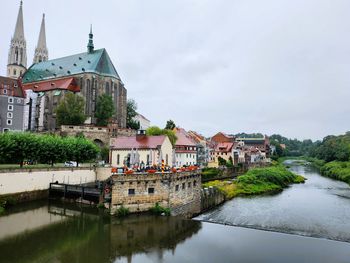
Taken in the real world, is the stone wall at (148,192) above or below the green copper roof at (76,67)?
below

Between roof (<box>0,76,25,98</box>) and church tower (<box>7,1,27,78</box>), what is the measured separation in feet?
119

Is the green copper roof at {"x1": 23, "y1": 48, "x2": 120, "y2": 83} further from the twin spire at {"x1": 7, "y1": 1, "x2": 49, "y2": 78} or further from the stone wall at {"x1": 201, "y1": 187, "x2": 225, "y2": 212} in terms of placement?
the stone wall at {"x1": 201, "y1": 187, "x2": 225, "y2": 212}

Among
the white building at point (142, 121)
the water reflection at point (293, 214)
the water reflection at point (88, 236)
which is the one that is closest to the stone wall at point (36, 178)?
the water reflection at point (88, 236)

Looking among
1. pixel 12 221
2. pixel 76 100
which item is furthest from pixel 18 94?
pixel 12 221

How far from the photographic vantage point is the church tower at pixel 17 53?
108875mm

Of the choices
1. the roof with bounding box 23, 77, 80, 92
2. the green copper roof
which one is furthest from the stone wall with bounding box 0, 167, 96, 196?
the green copper roof

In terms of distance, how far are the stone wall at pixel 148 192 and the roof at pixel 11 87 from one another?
59.4m

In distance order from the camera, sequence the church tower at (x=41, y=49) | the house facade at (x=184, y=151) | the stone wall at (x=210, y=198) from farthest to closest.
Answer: the church tower at (x=41, y=49) < the house facade at (x=184, y=151) < the stone wall at (x=210, y=198)

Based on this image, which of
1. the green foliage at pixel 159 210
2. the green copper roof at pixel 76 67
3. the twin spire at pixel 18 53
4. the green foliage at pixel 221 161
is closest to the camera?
the green foliage at pixel 159 210

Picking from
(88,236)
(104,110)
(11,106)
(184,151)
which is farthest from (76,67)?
(88,236)

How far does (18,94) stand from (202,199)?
60.6 metres

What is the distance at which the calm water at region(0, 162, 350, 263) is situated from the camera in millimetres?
20578

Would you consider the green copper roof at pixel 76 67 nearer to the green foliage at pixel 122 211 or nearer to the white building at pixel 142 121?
the white building at pixel 142 121

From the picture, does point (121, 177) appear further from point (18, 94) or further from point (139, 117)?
point (139, 117)
